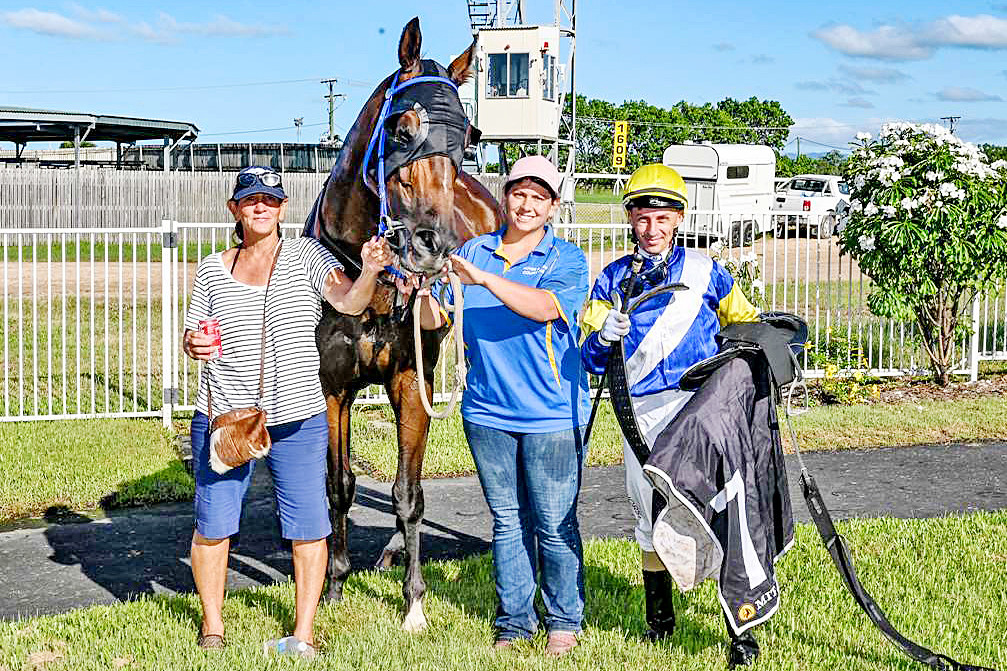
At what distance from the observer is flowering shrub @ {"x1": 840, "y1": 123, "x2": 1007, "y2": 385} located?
34.7ft

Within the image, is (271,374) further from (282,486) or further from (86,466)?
(86,466)

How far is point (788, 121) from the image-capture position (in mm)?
103812

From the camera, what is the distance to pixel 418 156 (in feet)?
13.8

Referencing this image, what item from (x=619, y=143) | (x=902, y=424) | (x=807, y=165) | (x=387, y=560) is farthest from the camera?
(x=807, y=165)

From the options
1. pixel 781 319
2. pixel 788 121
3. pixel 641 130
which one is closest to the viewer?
pixel 781 319

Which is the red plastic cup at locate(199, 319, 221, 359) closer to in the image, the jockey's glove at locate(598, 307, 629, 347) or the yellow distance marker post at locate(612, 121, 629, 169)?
the jockey's glove at locate(598, 307, 629, 347)

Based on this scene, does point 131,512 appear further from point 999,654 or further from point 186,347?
point 999,654

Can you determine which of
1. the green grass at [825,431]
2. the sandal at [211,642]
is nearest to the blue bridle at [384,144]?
the sandal at [211,642]

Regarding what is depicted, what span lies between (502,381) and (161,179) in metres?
30.0

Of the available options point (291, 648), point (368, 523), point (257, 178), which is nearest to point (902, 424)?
point (368, 523)

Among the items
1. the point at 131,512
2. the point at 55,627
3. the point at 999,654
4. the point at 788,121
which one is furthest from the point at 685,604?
the point at 788,121

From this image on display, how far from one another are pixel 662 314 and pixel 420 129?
1203 millimetres

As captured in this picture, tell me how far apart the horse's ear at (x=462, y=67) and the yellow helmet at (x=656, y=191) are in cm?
108

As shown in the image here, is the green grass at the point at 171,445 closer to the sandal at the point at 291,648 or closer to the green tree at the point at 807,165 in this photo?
the sandal at the point at 291,648
